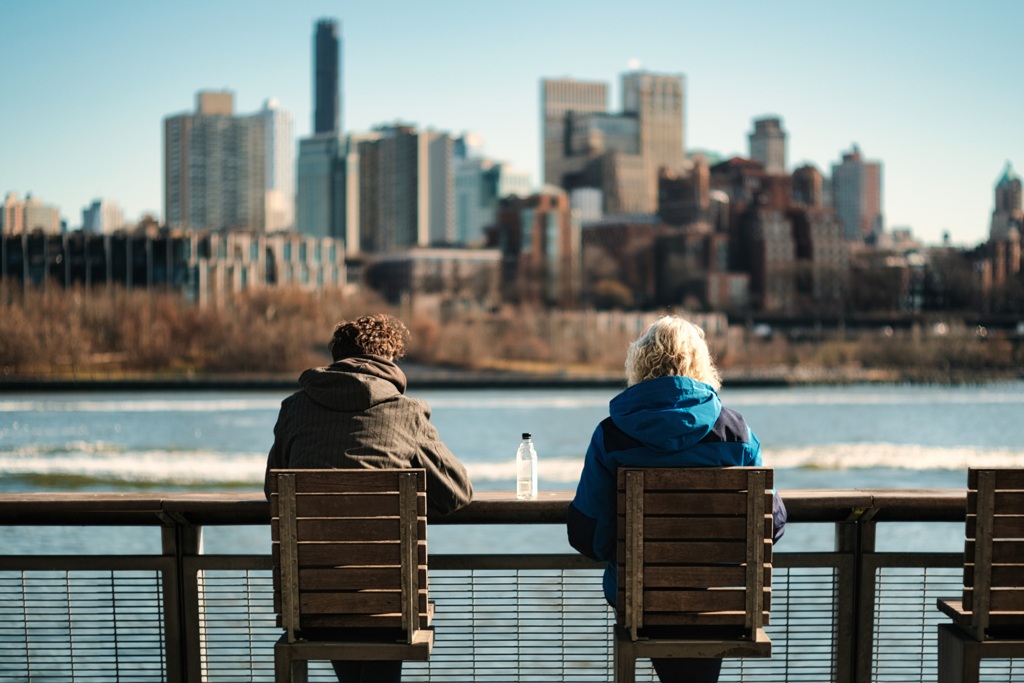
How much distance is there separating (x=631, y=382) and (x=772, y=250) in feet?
420

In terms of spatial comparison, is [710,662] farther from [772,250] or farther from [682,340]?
[772,250]

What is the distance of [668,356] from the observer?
360 cm

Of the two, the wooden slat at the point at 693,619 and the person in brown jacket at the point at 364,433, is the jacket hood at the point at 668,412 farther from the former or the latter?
the person in brown jacket at the point at 364,433

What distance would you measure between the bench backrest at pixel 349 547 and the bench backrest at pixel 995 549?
1477mm

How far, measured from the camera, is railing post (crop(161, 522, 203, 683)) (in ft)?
13.4

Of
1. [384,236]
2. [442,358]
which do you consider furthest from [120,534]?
[384,236]

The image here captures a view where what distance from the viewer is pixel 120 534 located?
20391 millimetres

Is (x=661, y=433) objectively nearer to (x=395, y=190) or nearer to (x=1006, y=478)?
(x=1006, y=478)

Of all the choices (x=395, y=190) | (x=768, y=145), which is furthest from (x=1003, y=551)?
(x=768, y=145)

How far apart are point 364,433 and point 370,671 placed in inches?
27.3

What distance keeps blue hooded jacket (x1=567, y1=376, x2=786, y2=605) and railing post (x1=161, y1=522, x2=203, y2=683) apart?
51.0 inches

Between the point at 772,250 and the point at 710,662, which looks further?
the point at 772,250

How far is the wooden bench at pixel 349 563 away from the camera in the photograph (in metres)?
3.44

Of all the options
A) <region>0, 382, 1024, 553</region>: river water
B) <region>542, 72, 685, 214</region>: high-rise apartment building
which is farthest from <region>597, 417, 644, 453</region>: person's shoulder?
<region>542, 72, 685, 214</region>: high-rise apartment building
